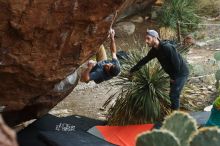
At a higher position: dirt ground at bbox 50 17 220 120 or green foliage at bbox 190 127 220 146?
green foliage at bbox 190 127 220 146

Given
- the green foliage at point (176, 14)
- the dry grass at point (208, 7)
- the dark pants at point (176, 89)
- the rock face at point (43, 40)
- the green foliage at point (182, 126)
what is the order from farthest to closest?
the dry grass at point (208, 7)
the green foliage at point (176, 14)
the dark pants at point (176, 89)
the rock face at point (43, 40)
the green foliage at point (182, 126)

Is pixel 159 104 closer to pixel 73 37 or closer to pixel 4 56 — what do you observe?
pixel 73 37

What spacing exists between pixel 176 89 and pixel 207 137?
4.71 metres

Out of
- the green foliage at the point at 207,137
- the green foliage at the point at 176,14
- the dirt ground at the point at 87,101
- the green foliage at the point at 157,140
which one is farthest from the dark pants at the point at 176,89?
the green foliage at the point at 176,14

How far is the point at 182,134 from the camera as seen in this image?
3.05m

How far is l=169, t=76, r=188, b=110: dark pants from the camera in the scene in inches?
285

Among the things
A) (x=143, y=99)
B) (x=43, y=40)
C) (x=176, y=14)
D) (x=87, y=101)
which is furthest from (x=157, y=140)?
(x=176, y=14)

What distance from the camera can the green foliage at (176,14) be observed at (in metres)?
15.3

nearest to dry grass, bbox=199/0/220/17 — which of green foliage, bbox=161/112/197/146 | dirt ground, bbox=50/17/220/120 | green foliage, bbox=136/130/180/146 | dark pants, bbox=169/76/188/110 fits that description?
dirt ground, bbox=50/17/220/120

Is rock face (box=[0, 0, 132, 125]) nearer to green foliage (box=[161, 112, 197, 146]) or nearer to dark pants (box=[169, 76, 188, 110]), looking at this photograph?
dark pants (box=[169, 76, 188, 110])

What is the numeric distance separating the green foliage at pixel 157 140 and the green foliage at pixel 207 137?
0.12 metres

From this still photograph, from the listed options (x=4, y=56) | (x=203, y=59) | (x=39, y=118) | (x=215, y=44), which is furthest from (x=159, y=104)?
(x=215, y=44)

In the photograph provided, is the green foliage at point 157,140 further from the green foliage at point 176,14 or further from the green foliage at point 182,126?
the green foliage at point 176,14

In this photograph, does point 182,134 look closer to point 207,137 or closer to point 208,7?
point 207,137
